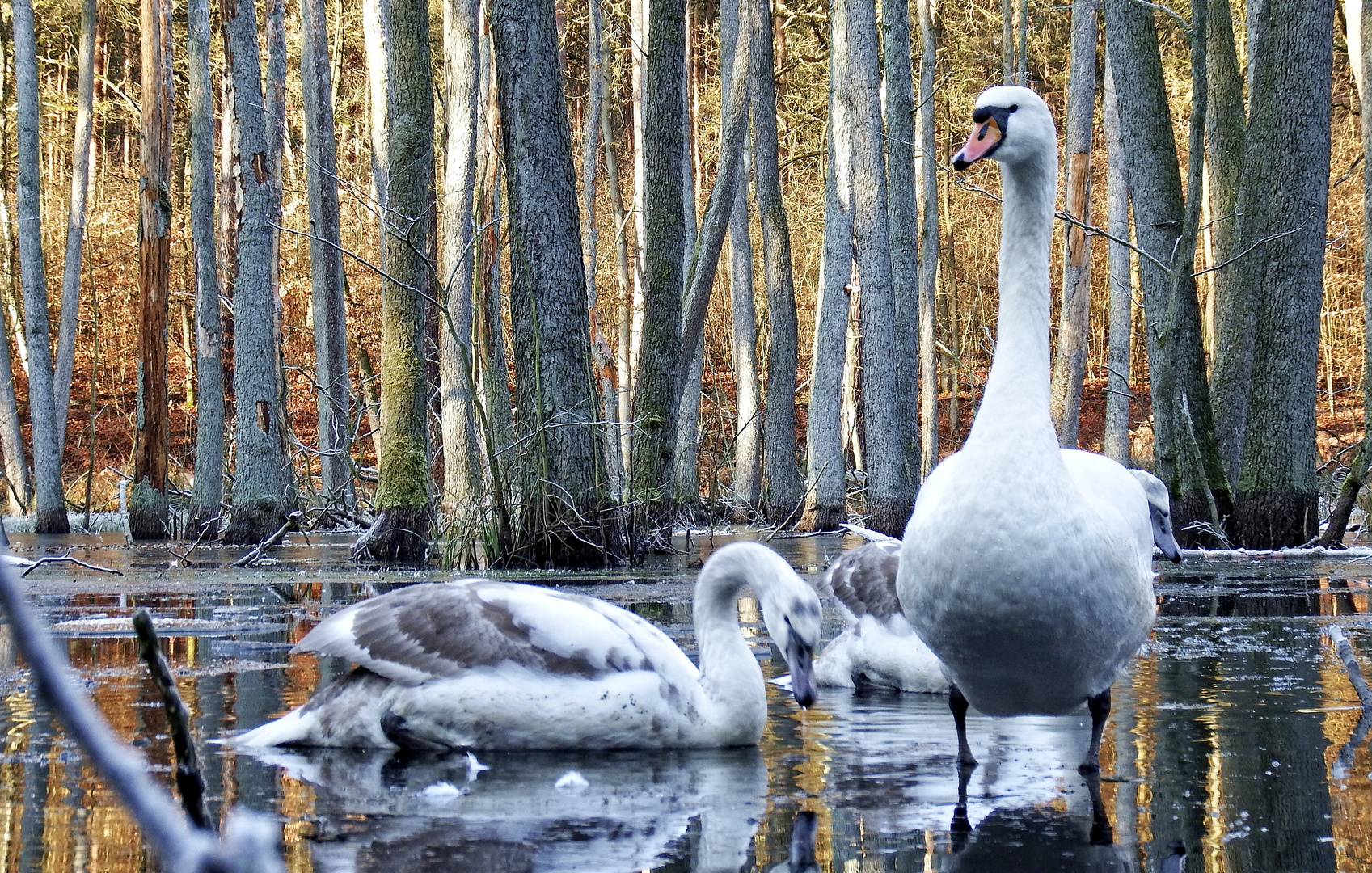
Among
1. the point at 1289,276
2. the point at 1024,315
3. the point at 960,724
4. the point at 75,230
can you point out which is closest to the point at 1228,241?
the point at 1289,276

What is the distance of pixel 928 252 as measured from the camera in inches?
950

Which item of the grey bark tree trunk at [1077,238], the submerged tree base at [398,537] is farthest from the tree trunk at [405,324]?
the grey bark tree trunk at [1077,238]

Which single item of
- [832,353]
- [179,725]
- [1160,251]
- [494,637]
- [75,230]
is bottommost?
[494,637]

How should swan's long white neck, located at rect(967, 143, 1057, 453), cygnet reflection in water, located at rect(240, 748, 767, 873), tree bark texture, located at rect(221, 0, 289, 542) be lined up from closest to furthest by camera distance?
cygnet reflection in water, located at rect(240, 748, 767, 873), swan's long white neck, located at rect(967, 143, 1057, 453), tree bark texture, located at rect(221, 0, 289, 542)

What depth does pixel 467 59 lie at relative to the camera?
14742 millimetres

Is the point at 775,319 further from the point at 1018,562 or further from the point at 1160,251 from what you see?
the point at 1018,562

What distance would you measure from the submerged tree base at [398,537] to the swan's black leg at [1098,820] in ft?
30.4

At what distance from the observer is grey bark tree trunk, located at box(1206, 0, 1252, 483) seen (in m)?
12.9

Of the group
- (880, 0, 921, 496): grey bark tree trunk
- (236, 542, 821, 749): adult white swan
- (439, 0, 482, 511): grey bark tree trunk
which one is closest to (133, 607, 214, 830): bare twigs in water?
(236, 542, 821, 749): adult white swan

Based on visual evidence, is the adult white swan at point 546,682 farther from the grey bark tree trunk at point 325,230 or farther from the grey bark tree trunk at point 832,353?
the grey bark tree trunk at point 325,230

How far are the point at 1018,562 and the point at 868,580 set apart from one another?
2494 mm

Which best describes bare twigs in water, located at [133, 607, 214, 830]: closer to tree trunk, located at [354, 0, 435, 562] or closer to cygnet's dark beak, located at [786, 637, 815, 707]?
cygnet's dark beak, located at [786, 637, 815, 707]

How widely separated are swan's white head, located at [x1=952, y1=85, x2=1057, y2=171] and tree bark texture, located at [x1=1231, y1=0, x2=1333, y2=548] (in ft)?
25.5

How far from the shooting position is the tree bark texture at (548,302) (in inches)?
414
